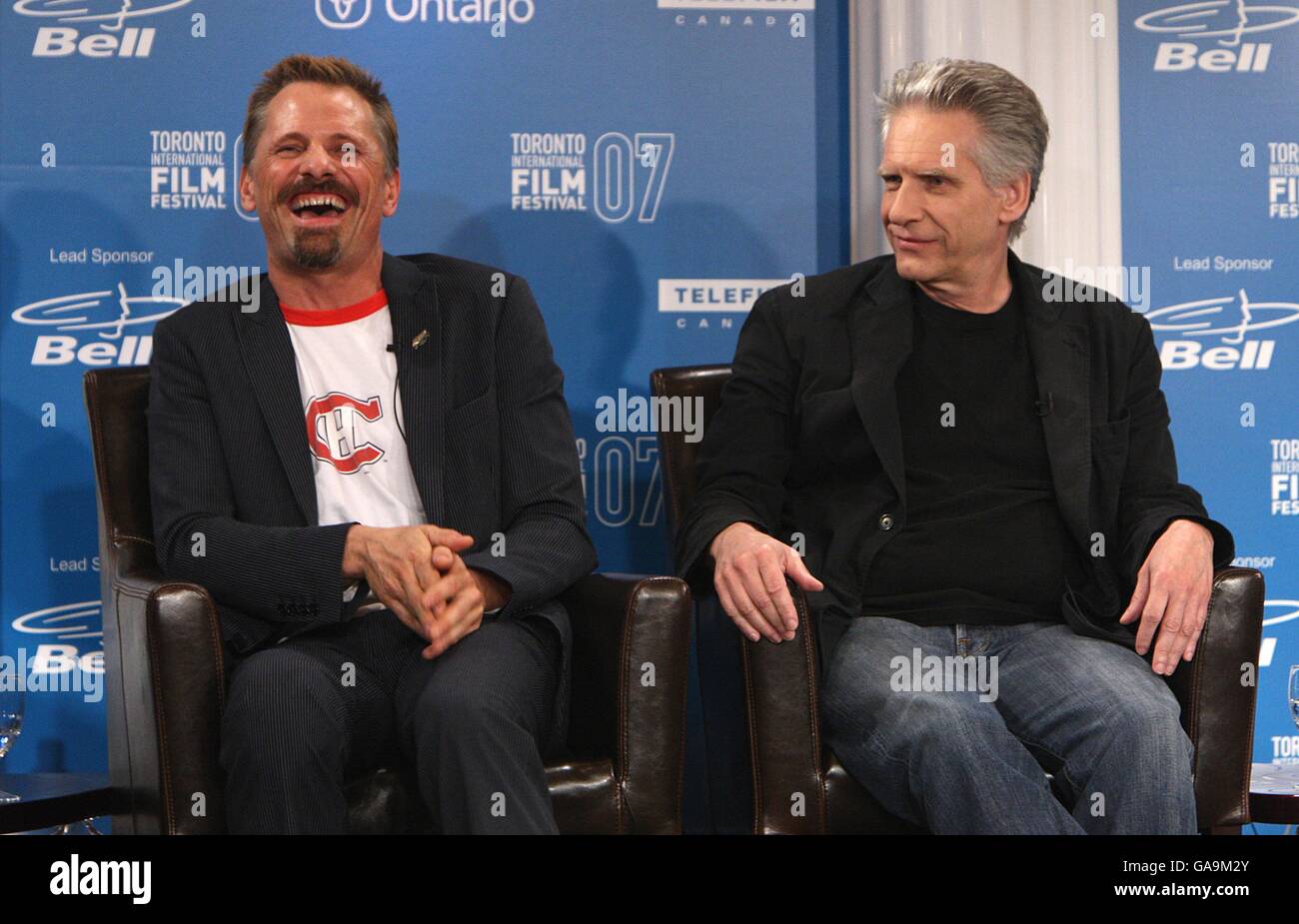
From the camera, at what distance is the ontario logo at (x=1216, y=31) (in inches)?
154

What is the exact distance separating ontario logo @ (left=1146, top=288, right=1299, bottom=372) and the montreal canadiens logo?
2277 mm

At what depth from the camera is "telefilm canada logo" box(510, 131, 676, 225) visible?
3.75 meters

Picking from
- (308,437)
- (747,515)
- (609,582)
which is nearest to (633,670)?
(609,582)

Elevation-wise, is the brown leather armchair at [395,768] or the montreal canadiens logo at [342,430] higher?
the montreal canadiens logo at [342,430]

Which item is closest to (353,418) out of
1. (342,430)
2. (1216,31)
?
(342,430)

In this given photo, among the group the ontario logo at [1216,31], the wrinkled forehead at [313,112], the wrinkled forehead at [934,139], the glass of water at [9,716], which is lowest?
the glass of water at [9,716]

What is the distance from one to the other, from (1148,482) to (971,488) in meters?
0.39

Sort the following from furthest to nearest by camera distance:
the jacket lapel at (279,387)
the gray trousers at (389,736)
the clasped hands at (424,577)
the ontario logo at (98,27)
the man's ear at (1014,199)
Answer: the ontario logo at (98,27), the man's ear at (1014,199), the jacket lapel at (279,387), the clasped hands at (424,577), the gray trousers at (389,736)

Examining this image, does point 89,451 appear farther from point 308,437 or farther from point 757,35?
point 757,35

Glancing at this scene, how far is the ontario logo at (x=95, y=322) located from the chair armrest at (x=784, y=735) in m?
2.01

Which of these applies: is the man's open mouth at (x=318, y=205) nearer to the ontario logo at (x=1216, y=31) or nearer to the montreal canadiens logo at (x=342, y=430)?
the montreal canadiens logo at (x=342, y=430)

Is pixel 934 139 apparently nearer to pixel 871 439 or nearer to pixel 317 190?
pixel 871 439

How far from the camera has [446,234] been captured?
374 centimetres

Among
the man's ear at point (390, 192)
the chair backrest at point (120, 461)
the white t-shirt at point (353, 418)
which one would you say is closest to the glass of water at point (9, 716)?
the chair backrest at point (120, 461)
